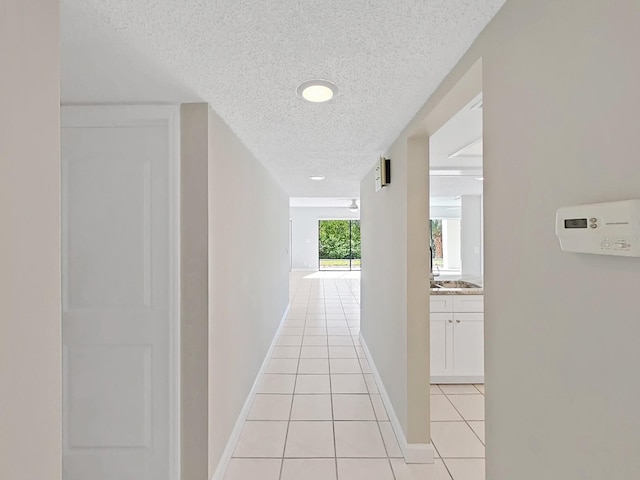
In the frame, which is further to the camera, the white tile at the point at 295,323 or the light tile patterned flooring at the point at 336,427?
the white tile at the point at 295,323

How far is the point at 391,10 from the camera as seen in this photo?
1132 mm

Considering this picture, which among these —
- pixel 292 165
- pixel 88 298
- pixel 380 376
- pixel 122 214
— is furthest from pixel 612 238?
pixel 292 165

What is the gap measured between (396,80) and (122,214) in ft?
5.04

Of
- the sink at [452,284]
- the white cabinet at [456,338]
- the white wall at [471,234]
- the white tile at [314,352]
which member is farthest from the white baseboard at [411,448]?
the white wall at [471,234]

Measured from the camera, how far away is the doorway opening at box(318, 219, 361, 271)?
13562 millimetres

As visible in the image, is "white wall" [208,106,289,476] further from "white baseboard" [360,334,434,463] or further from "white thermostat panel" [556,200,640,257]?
"white thermostat panel" [556,200,640,257]

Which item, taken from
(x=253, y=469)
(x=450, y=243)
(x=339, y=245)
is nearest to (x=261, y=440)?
(x=253, y=469)

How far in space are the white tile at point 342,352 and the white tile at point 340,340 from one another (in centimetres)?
13

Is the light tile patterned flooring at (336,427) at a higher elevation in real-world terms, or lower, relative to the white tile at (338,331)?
lower

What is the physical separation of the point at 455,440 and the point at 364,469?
2.39 ft

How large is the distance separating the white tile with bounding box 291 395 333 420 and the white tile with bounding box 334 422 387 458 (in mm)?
188

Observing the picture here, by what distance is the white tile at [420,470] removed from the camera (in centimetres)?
216

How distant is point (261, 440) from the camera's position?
2543mm

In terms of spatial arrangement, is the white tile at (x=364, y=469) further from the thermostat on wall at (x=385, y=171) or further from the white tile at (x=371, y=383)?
the thermostat on wall at (x=385, y=171)
